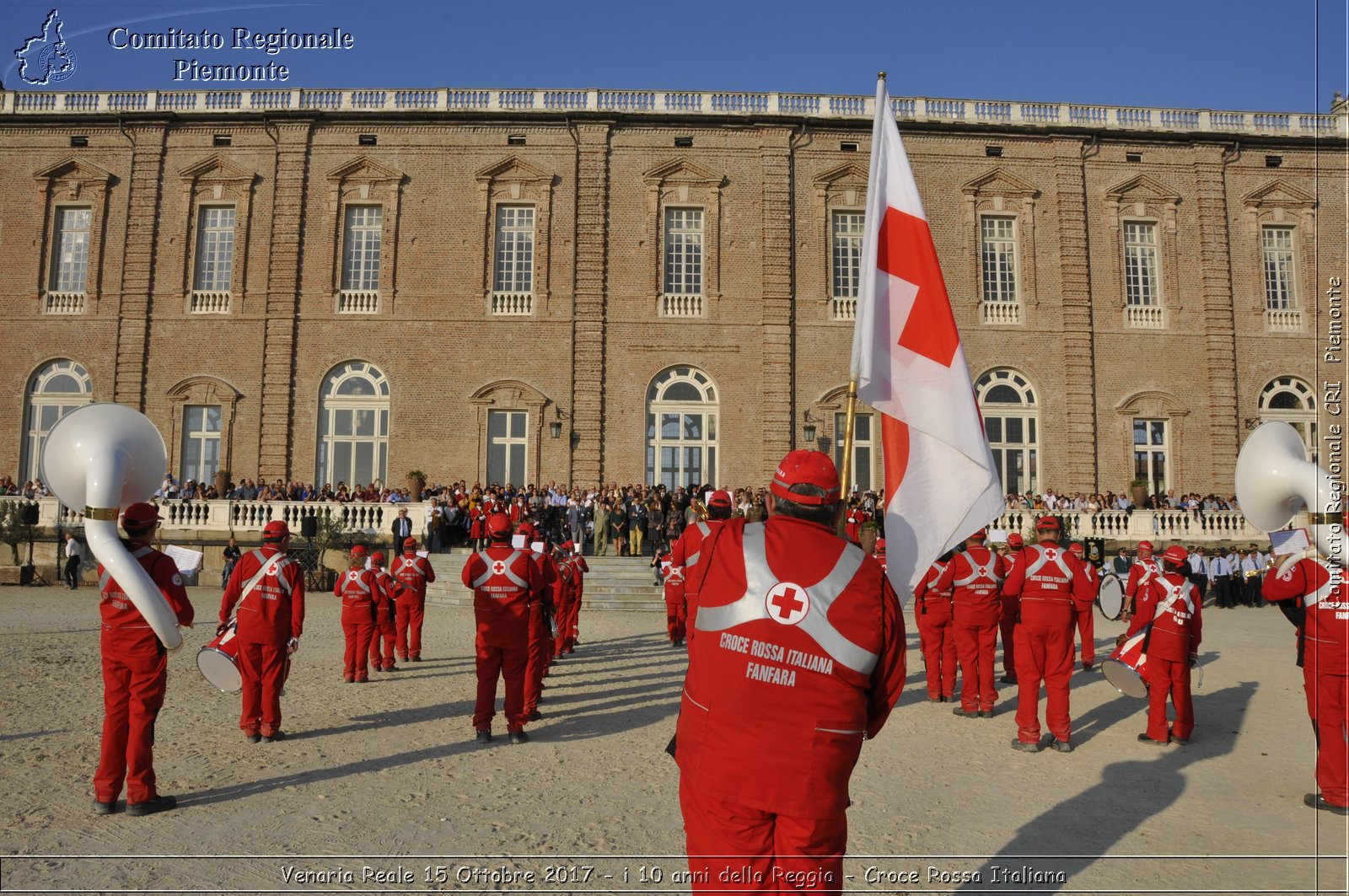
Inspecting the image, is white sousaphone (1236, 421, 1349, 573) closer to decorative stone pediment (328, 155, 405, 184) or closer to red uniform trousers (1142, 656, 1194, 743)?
red uniform trousers (1142, 656, 1194, 743)

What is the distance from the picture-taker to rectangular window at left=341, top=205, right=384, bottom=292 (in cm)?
2727

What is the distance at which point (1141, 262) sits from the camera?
1119 inches

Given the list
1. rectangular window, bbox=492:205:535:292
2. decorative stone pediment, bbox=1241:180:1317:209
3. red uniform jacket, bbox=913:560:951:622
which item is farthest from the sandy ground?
decorative stone pediment, bbox=1241:180:1317:209

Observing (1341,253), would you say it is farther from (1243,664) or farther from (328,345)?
(328,345)

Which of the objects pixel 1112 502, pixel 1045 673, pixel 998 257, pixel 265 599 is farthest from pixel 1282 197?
pixel 265 599

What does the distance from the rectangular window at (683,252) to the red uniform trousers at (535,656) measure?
762 inches

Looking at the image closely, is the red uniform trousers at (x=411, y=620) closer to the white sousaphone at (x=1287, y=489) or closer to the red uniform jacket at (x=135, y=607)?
the red uniform jacket at (x=135, y=607)

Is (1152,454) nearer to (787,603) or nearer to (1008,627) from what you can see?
(1008,627)

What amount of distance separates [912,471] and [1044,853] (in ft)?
8.17

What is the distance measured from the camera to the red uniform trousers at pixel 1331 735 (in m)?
6.14

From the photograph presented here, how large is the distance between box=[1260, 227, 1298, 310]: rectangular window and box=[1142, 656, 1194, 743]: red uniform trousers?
1014 inches

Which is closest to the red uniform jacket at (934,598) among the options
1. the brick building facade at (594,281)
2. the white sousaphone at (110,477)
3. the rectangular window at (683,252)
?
the white sousaphone at (110,477)

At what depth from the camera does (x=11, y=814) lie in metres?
5.54

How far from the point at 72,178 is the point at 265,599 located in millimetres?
26448
